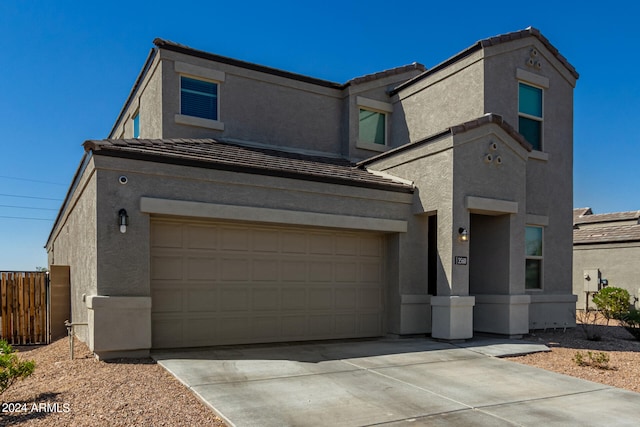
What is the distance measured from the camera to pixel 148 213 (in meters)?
8.42

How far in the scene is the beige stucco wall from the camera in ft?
59.2

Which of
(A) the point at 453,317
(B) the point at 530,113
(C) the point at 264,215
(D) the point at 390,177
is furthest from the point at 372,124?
(A) the point at 453,317

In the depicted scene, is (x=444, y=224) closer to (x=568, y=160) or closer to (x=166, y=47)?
(x=568, y=160)

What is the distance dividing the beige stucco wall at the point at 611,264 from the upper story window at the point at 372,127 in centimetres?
1087

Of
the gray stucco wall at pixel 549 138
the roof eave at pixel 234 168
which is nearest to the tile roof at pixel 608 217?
the gray stucco wall at pixel 549 138

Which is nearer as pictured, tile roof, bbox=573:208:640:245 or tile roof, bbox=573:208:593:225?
tile roof, bbox=573:208:640:245

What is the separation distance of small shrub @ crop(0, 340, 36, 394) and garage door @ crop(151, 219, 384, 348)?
9.36 ft

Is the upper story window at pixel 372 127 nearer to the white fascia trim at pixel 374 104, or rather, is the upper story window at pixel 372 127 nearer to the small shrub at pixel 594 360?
the white fascia trim at pixel 374 104

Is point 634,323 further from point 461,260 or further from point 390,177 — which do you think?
point 390,177

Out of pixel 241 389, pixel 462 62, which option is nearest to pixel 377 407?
pixel 241 389

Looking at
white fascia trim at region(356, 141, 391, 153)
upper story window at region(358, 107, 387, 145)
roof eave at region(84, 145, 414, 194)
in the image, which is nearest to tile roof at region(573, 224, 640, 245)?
white fascia trim at region(356, 141, 391, 153)

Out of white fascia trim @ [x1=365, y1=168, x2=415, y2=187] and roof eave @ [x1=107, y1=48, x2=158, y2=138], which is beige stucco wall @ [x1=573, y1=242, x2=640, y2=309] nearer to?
white fascia trim @ [x1=365, y1=168, x2=415, y2=187]

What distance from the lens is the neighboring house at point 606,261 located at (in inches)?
712

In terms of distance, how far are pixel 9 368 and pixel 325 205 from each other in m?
6.29
